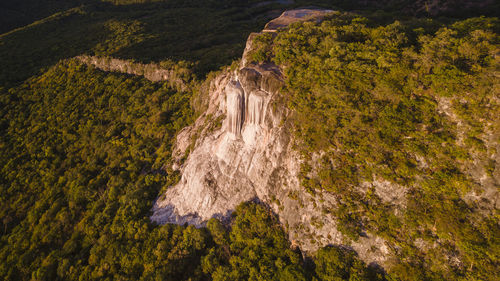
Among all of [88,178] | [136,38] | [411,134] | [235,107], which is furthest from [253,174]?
[136,38]

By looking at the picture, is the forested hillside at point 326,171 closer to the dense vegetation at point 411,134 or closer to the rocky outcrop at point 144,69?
the dense vegetation at point 411,134

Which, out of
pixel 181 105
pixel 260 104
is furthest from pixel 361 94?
pixel 181 105

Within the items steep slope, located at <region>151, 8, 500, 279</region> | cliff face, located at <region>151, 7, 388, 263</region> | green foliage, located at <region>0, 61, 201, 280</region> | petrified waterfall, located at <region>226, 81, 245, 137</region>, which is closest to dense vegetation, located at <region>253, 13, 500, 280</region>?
steep slope, located at <region>151, 8, 500, 279</region>

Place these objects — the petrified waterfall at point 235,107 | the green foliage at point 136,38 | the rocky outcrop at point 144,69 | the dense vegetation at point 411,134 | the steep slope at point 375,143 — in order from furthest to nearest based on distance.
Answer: the green foliage at point 136,38 < the rocky outcrop at point 144,69 < the petrified waterfall at point 235,107 < the steep slope at point 375,143 < the dense vegetation at point 411,134

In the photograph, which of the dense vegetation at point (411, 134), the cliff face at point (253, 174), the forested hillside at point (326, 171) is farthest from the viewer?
the cliff face at point (253, 174)

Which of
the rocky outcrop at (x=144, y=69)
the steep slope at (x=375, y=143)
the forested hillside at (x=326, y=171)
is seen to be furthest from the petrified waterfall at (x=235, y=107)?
the rocky outcrop at (x=144, y=69)
